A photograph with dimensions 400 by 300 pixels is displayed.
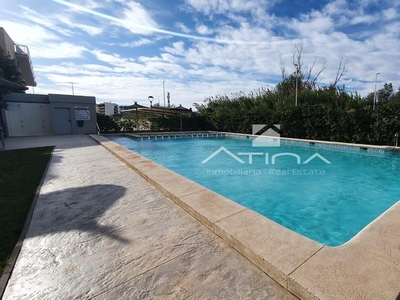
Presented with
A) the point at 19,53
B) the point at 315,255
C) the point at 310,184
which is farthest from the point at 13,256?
the point at 19,53

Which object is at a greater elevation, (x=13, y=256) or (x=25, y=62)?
(x=25, y=62)

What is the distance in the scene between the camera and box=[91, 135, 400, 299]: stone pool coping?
1.51 meters

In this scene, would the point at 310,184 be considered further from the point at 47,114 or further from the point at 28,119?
the point at 28,119

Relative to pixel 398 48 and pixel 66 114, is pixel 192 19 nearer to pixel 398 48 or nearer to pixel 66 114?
pixel 66 114

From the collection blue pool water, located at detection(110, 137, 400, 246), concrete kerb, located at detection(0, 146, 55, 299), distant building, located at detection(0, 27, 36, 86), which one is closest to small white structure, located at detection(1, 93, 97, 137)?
distant building, located at detection(0, 27, 36, 86)

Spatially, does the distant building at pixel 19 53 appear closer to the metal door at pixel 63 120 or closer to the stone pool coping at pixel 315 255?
the metal door at pixel 63 120

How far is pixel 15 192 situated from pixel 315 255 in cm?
494

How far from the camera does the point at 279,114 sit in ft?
46.6

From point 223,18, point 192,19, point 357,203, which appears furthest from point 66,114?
point 357,203

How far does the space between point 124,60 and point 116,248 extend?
15.5 m

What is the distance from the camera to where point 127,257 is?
2.04 m

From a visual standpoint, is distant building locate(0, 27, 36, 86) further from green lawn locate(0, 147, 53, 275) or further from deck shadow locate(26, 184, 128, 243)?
deck shadow locate(26, 184, 128, 243)

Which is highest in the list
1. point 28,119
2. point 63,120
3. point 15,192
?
point 28,119

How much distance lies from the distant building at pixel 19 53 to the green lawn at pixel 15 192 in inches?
771
